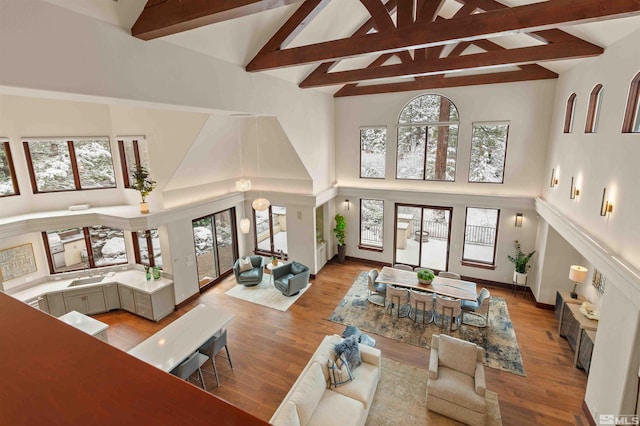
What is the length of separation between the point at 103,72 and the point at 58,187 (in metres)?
5.65

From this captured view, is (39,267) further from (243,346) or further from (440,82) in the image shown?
(440,82)

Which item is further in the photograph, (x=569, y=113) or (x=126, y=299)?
(x=126, y=299)

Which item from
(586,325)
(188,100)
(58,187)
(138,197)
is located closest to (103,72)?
(188,100)

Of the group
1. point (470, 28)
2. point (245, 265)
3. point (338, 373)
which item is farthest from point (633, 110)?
point (245, 265)

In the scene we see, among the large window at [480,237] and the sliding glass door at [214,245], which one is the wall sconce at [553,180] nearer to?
the large window at [480,237]

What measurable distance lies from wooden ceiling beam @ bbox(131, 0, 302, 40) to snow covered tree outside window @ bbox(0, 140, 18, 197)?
18.1ft

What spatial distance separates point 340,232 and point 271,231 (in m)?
2.32

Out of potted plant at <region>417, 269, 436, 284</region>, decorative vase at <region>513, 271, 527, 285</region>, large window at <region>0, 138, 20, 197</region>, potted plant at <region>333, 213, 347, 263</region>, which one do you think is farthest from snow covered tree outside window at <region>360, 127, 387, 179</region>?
large window at <region>0, 138, 20, 197</region>

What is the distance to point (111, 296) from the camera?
754 cm

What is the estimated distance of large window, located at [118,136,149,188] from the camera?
734 cm

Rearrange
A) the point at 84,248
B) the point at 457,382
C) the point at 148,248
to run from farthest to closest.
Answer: the point at 148,248, the point at 84,248, the point at 457,382

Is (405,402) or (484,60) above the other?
(484,60)

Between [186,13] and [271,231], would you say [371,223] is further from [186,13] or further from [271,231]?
[186,13]

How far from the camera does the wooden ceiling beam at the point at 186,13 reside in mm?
2885
